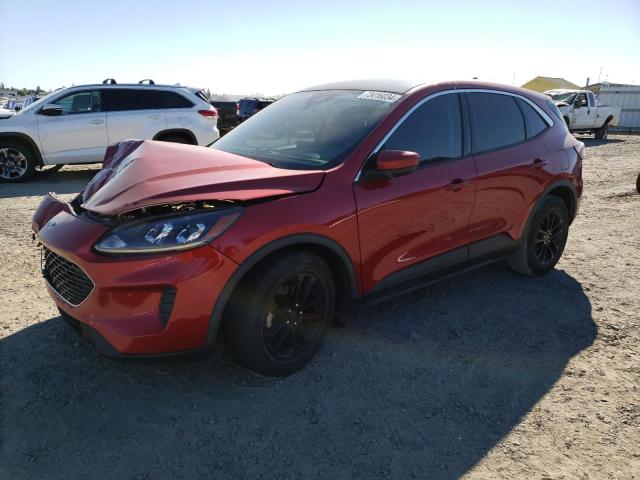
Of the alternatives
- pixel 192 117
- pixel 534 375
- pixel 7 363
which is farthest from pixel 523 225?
pixel 192 117

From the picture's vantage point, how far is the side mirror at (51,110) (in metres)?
8.90

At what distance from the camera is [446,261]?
3.62 m

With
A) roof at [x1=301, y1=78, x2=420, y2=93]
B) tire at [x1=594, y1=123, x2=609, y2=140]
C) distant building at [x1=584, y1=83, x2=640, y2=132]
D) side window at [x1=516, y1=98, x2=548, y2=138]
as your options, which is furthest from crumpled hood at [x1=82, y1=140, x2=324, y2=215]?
distant building at [x1=584, y1=83, x2=640, y2=132]

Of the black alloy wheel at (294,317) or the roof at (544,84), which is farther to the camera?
the roof at (544,84)

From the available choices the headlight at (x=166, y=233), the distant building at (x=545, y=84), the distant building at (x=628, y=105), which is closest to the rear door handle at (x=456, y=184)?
the headlight at (x=166, y=233)

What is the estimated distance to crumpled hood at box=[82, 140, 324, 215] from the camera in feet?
8.34

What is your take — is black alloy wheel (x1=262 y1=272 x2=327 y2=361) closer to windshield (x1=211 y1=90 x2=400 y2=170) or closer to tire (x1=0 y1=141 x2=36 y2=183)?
windshield (x1=211 y1=90 x2=400 y2=170)

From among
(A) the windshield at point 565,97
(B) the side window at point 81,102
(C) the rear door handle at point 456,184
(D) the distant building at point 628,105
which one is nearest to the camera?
(C) the rear door handle at point 456,184

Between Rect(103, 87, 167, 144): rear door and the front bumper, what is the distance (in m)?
7.77

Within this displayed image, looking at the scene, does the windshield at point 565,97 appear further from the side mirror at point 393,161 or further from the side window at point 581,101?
the side mirror at point 393,161

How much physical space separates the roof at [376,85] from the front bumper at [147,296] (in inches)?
72.0

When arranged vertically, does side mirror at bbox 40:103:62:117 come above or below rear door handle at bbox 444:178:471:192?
above

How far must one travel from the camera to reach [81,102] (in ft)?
30.8

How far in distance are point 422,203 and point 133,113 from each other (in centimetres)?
807
